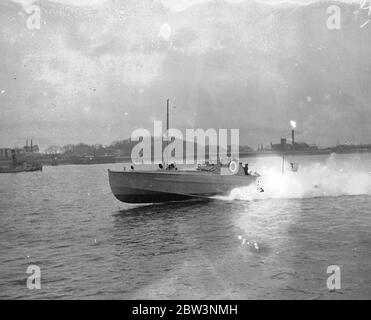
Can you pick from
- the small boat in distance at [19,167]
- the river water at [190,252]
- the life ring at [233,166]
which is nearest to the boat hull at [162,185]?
the life ring at [233,166]

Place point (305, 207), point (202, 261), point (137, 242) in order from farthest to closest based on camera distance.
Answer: point (305, 207) < point (137, 242) < point (202, 261)

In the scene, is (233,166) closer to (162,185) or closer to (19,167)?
(162,185)

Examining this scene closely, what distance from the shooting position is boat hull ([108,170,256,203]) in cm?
3086

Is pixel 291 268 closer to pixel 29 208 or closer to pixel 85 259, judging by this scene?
pixel 85 259

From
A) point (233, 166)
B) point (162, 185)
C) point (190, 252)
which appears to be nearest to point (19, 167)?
point (162, 185)

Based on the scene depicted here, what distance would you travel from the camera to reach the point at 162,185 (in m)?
31.3

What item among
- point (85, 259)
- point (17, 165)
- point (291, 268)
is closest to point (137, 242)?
point (85, 259)

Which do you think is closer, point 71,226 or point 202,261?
point 202,261

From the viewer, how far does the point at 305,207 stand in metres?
32.2

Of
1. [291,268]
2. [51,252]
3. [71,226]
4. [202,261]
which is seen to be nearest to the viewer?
[291,268]

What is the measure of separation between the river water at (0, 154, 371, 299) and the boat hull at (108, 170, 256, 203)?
42.8 inches

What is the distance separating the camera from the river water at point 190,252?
40.0ft
